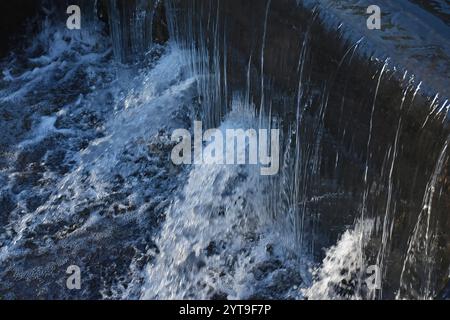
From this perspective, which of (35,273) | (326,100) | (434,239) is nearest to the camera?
(434,239)

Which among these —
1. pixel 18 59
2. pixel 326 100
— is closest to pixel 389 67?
pixel 326 100

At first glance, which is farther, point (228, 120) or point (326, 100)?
point (228, 120)

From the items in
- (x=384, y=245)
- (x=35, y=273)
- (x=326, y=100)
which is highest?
(x=326, y=100)

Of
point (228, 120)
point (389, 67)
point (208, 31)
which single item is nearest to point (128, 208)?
point (228, 120)

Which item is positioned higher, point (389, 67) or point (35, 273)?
point (389, 67)

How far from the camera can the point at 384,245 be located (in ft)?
13.3

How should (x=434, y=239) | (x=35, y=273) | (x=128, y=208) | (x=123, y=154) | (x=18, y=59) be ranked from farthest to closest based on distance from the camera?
(x=18, y=59) → (x=123, y=154) → (x=128, y=208) → (x=35, y=273) → (x=434, y=239)

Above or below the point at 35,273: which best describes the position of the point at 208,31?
above

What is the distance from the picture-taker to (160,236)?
17.3 feet

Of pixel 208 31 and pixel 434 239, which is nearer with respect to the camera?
pixel 434 239

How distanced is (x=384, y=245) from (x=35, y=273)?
2.52 meters

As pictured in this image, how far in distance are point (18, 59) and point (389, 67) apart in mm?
4775

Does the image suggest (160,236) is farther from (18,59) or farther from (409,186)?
(18,59)
